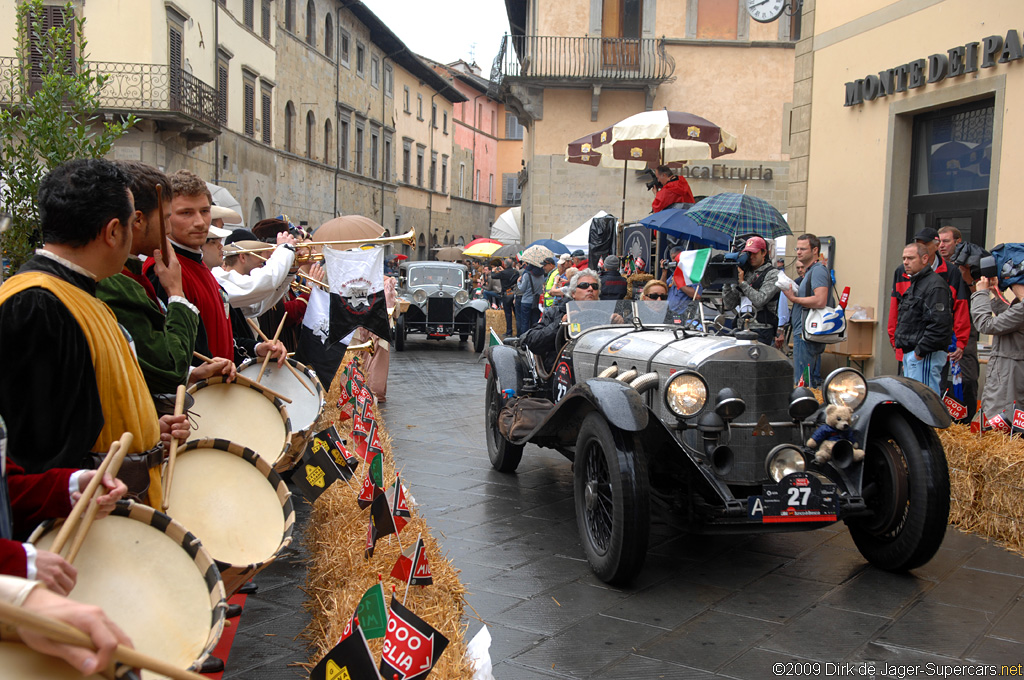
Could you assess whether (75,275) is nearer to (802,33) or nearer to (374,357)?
(374,357)

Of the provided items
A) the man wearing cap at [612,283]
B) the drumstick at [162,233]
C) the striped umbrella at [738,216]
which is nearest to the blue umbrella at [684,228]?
the striped umbrella at [738,216]

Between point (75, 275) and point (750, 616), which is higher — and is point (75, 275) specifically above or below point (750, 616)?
above

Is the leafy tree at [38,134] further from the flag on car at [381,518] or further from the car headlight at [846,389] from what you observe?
the car headlight at [846,389]

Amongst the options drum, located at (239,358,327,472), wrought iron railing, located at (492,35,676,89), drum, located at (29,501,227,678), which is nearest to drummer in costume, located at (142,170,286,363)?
drum, located at (239,358,327,472)

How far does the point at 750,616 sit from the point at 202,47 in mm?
22473

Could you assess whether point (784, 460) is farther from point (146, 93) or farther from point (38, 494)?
point (146, 93)

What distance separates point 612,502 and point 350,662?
6.94 feet

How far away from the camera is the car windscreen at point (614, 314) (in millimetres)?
5637

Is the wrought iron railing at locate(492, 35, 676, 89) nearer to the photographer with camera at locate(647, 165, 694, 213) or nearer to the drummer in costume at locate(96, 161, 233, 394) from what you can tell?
the photographer with camera at locate(647, 165, 694, 213)

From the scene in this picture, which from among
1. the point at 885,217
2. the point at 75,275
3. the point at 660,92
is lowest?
the point at 75,275

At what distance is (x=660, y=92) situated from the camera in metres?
22.7

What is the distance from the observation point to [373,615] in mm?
2266

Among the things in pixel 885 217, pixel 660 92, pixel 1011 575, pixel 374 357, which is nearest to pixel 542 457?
pixel 374 357

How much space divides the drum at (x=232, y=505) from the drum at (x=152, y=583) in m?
0.54
